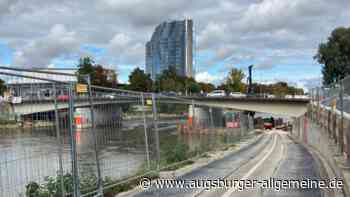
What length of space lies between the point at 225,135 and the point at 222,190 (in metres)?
13.9

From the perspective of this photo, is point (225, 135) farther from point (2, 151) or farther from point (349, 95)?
point (2, 151)

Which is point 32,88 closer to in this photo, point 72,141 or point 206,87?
point 72,141

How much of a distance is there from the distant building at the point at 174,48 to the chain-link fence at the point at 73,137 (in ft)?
437

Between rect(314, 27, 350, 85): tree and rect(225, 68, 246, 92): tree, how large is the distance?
3087cm

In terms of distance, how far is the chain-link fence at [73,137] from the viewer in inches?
238

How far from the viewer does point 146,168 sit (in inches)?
407

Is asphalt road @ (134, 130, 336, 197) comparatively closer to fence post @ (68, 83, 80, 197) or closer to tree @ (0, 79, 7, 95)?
fence post @ (68, 83, 80, 197)

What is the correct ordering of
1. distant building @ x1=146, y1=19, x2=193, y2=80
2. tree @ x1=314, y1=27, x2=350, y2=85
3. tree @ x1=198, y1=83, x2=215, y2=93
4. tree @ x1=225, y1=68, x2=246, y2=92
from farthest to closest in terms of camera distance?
distant building @ x1=146, y1=19, x2=193, y2=80 < tree @ x1=198, y1=83, x2=215, y2=93 < tree @ x1=225, y1=68, x2=246, y2=92 < tree @ x1=314, y1=27, x2=350, y2=85

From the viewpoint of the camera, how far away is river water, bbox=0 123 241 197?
6.01 metres

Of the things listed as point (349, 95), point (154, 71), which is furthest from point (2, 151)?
point (154, 71)

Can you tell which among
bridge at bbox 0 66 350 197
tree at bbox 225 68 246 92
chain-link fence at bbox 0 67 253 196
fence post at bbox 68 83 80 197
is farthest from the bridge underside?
fence post at bbox 68 83 80 197

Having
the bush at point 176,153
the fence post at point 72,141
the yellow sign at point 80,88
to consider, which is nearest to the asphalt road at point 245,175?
the bush at point 176,153

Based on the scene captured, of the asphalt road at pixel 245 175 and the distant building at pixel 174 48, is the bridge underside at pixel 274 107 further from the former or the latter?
the distant building at pixel 174 48

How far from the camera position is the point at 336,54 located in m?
77.8
